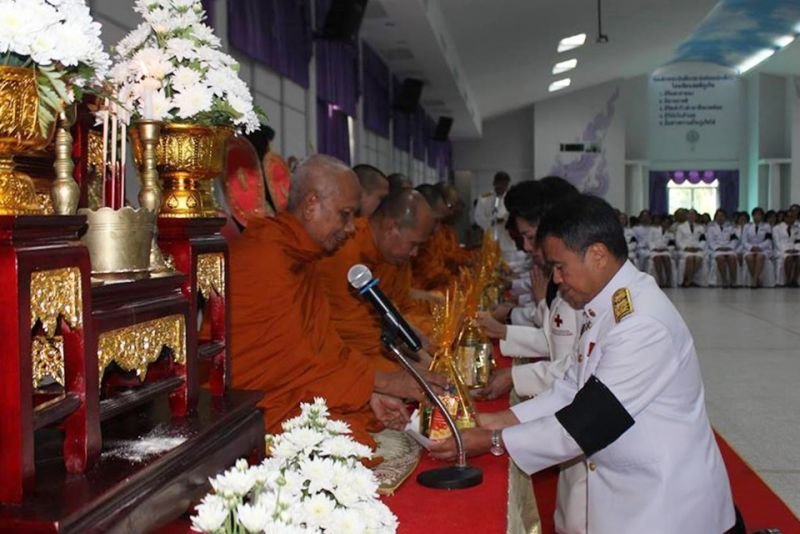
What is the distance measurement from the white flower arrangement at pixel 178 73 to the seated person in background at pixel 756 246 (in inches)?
562

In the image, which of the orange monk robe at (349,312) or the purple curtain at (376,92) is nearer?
the orange monk robe at (349,312)

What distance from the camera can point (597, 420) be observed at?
6.01 ft

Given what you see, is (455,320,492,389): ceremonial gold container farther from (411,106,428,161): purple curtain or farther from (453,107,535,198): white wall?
(453,107,535,198): white wall

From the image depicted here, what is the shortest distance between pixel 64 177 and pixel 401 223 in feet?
7.11

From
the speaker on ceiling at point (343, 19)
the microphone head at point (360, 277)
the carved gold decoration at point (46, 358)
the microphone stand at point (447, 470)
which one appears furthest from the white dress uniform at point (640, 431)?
the speaker on ceiling at point (343, 19)

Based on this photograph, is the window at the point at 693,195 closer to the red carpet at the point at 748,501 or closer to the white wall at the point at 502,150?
the white wall at the point at 502,150

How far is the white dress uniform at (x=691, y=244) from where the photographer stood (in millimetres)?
14977

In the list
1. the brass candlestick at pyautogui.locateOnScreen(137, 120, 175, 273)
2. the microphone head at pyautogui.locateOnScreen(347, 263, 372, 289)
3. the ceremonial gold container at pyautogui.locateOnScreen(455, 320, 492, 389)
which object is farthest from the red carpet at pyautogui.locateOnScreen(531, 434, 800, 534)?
the brass candlestick at pyautogui.locateOnScreen(137, 120, 175, 273)

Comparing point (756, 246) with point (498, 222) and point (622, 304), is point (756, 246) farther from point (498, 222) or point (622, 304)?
point (622, 304)

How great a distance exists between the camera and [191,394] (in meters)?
1.43

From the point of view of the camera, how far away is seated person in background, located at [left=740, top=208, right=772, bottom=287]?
568 inches

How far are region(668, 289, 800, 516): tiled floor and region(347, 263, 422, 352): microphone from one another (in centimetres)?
193

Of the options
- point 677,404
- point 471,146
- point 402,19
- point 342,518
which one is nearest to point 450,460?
point 677,404

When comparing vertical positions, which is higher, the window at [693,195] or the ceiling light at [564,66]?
the ceiling light at [564,66]
